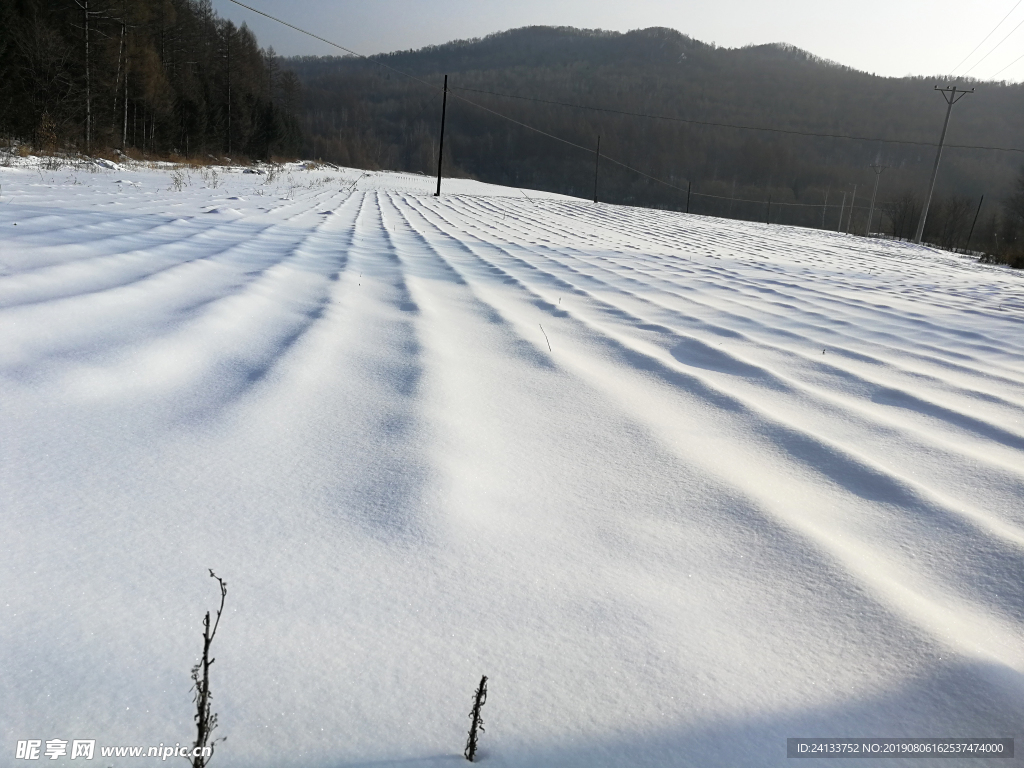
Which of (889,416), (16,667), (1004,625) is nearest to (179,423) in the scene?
(16,667)

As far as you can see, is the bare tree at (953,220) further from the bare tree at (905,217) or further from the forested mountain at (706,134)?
the forested mountain at (706,134)

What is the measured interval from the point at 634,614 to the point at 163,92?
29.1 m

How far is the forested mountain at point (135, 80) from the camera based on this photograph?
16297 mm

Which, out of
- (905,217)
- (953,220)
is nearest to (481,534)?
(953,220)

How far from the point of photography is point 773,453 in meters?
1.29

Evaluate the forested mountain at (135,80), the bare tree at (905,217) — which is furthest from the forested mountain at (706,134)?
the forested mountain at (135,80)

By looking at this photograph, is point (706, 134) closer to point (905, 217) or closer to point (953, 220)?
→ point (905, 217)

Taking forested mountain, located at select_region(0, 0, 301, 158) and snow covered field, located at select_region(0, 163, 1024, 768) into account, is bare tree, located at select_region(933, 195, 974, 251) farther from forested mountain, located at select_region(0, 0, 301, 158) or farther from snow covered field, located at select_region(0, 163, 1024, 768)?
snow covered field, located at select_region(0, 163, 1024, 768)

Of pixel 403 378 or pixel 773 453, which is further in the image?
pixel 403 378

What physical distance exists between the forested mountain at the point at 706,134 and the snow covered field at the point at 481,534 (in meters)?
63.9

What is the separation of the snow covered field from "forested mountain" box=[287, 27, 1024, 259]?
63888 mm

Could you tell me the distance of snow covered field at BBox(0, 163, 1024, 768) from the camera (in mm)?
621

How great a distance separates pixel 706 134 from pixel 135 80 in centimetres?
8192

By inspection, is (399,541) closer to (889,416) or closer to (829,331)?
(889,416)
